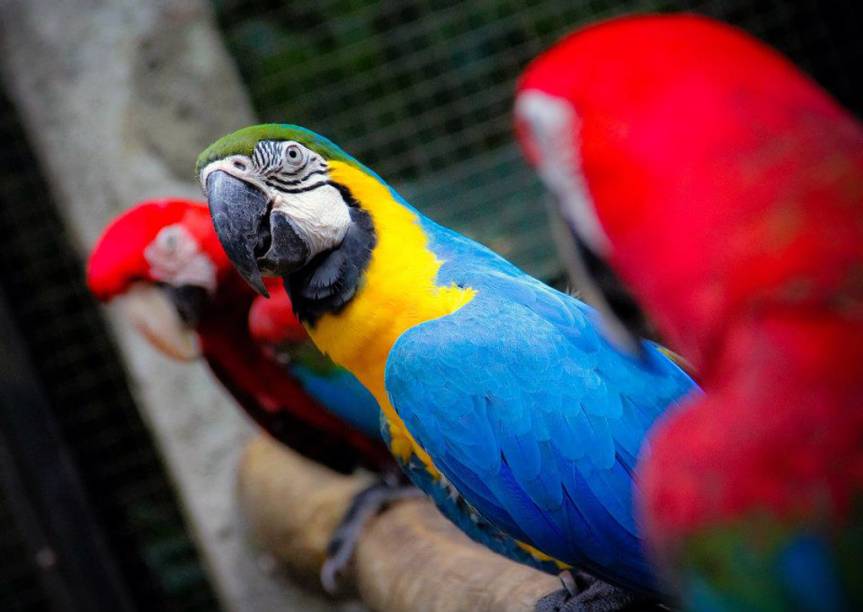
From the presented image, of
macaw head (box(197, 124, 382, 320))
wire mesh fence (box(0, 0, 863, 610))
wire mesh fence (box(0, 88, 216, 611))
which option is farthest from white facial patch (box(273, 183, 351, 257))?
wire mesh fence (box(0, 88, 216, 611))

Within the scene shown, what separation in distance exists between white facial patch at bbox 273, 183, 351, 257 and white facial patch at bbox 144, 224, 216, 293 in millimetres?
530

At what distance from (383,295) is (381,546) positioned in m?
0.53

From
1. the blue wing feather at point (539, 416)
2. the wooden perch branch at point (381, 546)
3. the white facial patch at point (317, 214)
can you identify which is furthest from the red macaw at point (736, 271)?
the wooden perch branch at point (381, 546)

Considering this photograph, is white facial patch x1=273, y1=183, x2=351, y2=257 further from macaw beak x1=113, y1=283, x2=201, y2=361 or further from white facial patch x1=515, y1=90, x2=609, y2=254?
macaw beak x1=113, y1=283, x2=201, y2=361

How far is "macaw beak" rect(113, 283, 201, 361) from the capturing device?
150 cm

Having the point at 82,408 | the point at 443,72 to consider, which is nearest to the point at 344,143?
the point at 443,72

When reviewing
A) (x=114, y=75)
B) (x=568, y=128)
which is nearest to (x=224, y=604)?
(x=114, y=75)

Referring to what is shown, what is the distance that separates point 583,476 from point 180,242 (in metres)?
0.81

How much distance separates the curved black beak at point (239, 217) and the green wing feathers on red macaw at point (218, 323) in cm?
49

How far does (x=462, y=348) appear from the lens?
2.94 ft

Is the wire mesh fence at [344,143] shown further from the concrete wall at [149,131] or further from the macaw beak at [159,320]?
the macaw beak at [159,320]

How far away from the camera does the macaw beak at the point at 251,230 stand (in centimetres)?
95

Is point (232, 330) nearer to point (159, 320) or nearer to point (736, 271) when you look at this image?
point (159, 320)

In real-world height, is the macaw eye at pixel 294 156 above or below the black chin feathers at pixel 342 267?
above
